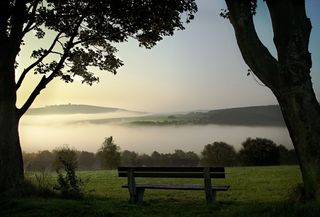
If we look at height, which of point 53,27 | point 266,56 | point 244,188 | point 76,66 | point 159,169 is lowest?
point 244,188

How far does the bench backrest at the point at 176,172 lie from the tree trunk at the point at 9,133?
3974 millimetres

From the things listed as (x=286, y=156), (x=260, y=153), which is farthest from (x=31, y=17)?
(x=286, y=156)

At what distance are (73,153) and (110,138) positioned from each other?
19.9 metres

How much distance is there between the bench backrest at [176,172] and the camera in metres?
13.1

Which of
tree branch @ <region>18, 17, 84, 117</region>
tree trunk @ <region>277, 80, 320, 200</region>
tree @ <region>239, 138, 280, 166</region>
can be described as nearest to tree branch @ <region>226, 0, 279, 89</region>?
Result: tree trunk @ <region>277, 80, 320, 200</region>

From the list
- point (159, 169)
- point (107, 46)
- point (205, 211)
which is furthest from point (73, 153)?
point (205, 211)

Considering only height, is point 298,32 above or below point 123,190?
above

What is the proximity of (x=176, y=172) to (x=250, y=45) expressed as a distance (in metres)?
5.39

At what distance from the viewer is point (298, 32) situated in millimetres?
9109

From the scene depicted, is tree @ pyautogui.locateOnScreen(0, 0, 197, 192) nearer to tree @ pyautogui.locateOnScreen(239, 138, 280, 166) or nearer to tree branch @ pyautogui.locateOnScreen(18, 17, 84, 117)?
tree branch @ pyautogui.locateOnScreen(18, 17, 84, 117)

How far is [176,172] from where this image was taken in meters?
13.4

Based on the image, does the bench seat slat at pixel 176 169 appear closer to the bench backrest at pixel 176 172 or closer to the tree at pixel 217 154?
the bench backrest at pixel 176 172

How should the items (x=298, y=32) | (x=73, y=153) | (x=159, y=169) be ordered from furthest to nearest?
(x=73, y=153)
(x=159, y=169)
(x=298, y=32)

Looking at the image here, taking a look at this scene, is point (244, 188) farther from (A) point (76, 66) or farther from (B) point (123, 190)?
(A) point (76, 66)
